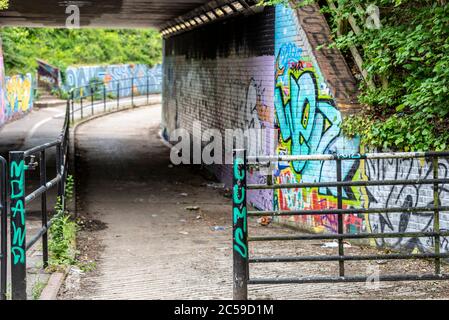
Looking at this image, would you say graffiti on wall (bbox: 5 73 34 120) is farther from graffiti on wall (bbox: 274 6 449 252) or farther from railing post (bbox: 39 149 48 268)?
railing post (bbox: 39 149 48 268)

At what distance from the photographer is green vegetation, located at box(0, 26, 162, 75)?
3944 centimetres

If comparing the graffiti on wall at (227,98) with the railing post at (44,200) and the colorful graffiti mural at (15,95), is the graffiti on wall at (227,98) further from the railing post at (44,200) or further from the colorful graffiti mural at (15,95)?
the colorful graffiti mural at (15,95)

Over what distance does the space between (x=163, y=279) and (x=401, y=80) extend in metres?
4.36

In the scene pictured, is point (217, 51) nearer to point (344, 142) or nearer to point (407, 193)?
point (344, 142)

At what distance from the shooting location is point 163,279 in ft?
24.1

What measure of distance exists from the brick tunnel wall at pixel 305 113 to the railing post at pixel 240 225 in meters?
3.03

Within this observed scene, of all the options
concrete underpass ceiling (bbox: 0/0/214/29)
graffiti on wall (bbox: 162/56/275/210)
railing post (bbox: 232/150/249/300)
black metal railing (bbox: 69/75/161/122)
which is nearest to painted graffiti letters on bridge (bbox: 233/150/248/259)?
railing post (bbox: 232/150/249/300)

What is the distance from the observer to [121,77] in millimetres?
41719

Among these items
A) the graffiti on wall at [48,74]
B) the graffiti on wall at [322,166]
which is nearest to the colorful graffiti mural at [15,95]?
the graffiti on wall at [48,74]

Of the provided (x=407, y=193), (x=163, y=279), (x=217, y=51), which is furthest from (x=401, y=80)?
(x=217, y=51)

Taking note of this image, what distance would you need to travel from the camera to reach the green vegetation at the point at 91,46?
129 ft

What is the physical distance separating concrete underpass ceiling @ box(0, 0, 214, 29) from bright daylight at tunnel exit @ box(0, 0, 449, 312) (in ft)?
0.52

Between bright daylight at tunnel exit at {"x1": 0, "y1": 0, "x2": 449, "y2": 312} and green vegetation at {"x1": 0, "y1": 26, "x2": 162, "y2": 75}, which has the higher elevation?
green vegetation at {"x1": 0, "y1": 26, "x2": 162, "y2": 75}

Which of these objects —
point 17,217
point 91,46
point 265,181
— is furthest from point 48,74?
point 17,217
